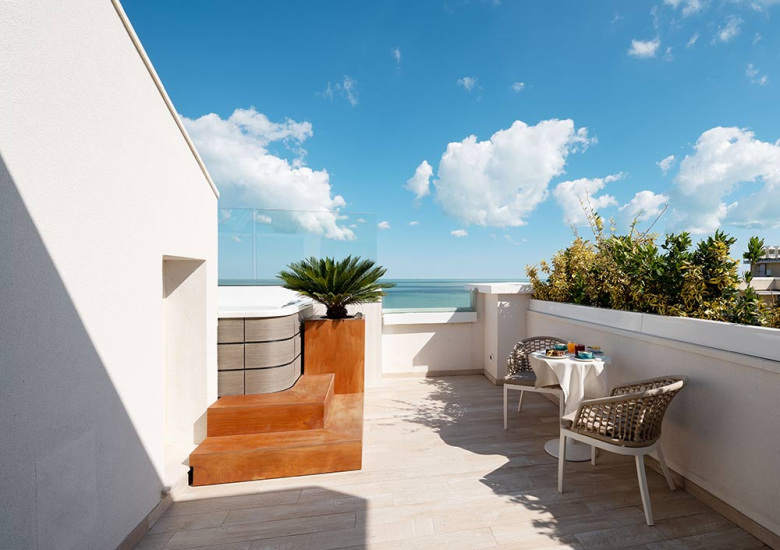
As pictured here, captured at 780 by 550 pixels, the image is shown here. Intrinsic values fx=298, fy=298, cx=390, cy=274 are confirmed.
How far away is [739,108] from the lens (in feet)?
19.6

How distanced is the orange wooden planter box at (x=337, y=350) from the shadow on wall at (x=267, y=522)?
1.54 metres

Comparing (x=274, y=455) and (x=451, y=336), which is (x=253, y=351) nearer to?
(x=274, y=455)

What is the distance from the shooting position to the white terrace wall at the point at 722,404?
1.76m

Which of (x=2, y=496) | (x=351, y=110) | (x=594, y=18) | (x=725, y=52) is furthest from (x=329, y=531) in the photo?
(x=351, y=110)

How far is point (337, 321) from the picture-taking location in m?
3.78

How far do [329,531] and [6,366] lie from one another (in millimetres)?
1811

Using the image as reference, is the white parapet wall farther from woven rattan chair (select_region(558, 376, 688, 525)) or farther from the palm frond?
woven rattan chair (select_region(558, 376, 688, 525))

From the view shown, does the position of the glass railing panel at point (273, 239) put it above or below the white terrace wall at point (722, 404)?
above

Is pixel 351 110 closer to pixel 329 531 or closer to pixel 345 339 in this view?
pixel 345 339

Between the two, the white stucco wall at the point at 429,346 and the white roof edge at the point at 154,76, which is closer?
the white roof edge at the point at 154,76

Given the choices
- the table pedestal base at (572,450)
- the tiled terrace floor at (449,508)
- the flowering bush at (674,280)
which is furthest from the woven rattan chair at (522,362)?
the flowering bush at (674,280)

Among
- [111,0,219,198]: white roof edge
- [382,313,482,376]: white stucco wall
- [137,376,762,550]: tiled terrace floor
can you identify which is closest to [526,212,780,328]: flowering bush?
[137,376,762,550]: tiled terrace floor

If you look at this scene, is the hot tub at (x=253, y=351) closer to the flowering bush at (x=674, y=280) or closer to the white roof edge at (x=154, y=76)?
the white roof edge at (x=154, y=76)

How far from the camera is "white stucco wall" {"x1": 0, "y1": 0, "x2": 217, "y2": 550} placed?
1097 mm
